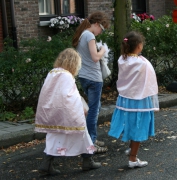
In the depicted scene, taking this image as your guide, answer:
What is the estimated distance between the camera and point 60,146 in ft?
17.7

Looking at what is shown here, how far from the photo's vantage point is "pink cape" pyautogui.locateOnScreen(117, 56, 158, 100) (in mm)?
5641

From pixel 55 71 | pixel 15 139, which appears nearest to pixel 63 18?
pixel 15 139

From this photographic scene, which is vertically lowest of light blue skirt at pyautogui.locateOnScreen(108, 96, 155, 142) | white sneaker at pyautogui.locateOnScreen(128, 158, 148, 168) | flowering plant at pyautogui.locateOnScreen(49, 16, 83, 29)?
white sneaker at pyautogui.locateOnScreen(128, 158, 148, 168)

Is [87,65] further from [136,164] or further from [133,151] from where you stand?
[136,164]

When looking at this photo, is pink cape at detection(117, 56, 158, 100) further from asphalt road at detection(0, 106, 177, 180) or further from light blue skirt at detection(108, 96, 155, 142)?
asphalt road at detection(0, 106, 177, 180)

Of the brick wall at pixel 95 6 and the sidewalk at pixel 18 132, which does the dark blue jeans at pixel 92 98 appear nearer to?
the sidewalk at pixel 18 132

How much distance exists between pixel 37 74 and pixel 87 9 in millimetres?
6865

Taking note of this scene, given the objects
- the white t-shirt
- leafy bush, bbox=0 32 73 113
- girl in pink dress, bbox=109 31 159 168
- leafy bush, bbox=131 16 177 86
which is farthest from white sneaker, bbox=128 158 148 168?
leafy bush, bbox=131 16 177 86

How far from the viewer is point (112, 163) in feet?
19.4

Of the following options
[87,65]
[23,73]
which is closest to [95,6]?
[23,73]

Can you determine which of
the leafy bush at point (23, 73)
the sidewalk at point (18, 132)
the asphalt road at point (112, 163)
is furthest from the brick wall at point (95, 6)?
the asphalt road at point (112, 163)

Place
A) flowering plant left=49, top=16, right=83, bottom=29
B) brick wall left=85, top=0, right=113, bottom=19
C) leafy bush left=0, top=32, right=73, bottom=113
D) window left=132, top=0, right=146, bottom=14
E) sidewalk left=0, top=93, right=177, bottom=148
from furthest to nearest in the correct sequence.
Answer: window left=132, top=0, right=146, bottom=14 < brick wall left=85, top=0, right=113, bottom=19 < flowering plant left=49, top=16, right=83, bottom=29 < leafy bush left=0, top=32, right=73, bottom=113 < sidewalk left=0, top=93, right=177, bottom=148

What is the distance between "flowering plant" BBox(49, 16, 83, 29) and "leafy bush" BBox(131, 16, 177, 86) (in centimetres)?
326

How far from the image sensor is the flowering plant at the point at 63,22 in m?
13.5
